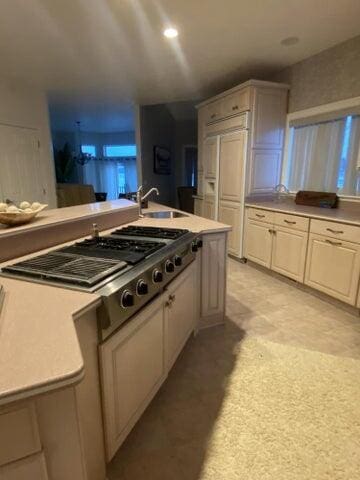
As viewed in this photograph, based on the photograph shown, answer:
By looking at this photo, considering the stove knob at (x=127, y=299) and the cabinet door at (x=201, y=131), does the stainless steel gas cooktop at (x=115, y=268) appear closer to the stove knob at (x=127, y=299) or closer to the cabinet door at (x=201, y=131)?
the stove knob at (x=127, y=299)

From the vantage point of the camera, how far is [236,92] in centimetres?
352

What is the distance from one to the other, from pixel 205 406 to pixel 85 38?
3.38 m

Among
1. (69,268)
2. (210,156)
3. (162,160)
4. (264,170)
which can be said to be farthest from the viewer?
(162,160)

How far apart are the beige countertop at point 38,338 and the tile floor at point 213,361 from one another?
2.75 feet

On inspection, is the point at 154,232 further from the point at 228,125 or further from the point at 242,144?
the point at 228,125

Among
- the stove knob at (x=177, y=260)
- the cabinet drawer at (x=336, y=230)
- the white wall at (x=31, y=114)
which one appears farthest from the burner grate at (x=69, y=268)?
the white wall at (x=31, y=114)

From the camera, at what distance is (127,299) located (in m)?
1.02

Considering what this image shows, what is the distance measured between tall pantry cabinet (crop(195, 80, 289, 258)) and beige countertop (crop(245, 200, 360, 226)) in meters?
0.30

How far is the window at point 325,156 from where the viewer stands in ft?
9.59

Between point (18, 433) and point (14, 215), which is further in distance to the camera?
point (14, 215)

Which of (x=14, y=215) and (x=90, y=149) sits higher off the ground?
(x=90, y=149)

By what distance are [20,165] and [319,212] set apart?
4460 mm

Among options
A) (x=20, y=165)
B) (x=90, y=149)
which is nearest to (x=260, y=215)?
(x=20, y=165)

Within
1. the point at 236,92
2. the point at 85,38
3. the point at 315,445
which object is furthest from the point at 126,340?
the point at 236,92
